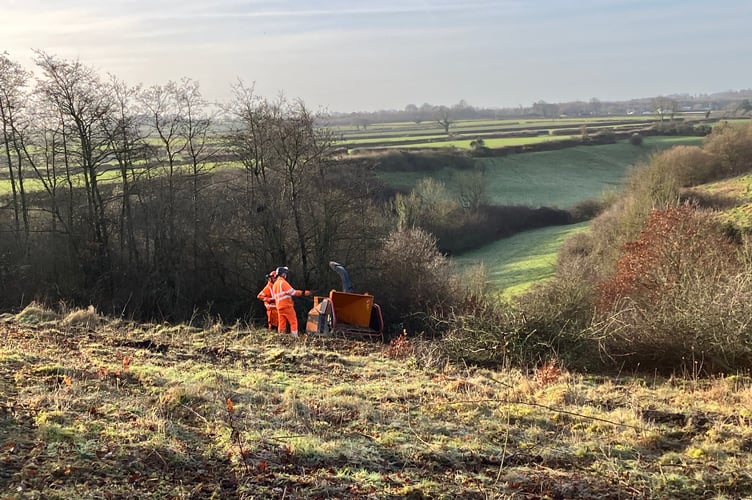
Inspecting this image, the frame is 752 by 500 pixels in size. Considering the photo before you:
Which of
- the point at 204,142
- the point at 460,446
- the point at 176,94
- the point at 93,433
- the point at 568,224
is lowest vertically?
the point at 568,224

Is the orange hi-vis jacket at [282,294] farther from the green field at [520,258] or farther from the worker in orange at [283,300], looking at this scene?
the green field at [520,258]

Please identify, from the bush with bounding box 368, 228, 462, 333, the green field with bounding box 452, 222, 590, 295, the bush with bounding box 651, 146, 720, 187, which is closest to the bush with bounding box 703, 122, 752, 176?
the bush with bounding box 651, 146, 720, 187

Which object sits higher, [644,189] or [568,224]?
[644,189]

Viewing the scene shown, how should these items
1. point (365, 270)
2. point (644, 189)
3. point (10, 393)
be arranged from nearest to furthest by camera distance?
point (10, 393) < point (365, 270) < point (644, 189)

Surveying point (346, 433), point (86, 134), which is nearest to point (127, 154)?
point (86, 134)

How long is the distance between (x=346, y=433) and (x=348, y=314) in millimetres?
9274

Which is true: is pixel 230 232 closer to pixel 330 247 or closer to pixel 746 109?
pixel 330 247

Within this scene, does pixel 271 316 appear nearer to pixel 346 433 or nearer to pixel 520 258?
pixel 346 433

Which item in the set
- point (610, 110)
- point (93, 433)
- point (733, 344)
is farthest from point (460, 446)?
point (610, 110)

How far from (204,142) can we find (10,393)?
1678 centimetres

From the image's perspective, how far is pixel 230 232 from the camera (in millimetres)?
22062

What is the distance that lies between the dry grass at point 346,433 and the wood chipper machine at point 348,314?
495cm

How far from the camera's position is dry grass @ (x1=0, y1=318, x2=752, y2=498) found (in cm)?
475

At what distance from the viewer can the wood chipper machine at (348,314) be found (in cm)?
1423
